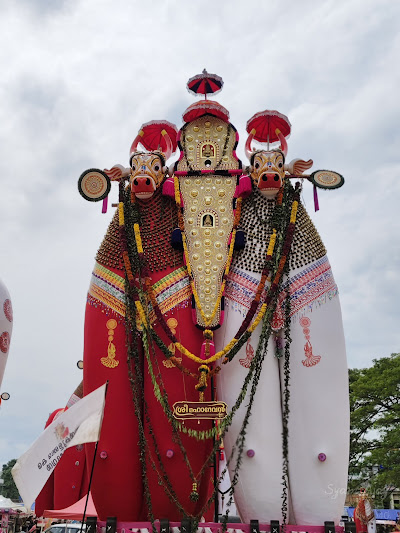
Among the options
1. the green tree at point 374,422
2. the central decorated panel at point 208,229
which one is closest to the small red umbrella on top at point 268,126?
the central decorated panel at point 208,229

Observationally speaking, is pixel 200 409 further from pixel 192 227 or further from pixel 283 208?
pixel 283 208

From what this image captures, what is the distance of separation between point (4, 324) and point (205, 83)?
5609mm

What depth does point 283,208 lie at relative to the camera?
9148mm

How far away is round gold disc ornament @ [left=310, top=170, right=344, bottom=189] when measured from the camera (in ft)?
31.6

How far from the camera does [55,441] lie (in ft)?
22.2

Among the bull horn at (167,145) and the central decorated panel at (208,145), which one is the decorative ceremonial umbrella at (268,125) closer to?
the central decorated panel at (208,145)

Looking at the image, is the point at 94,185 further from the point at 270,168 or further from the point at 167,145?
the point at 270,168

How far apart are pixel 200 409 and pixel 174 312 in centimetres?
155

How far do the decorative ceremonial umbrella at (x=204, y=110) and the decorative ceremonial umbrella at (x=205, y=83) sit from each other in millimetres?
357

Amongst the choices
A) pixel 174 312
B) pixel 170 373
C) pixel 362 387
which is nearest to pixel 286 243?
pixel 174 312

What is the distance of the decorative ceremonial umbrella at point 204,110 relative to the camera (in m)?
9.82

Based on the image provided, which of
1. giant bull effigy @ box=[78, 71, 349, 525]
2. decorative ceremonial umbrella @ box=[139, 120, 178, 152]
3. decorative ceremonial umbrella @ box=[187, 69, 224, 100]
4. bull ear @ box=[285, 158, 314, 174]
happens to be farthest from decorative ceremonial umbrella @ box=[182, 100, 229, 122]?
bull ear @ box=[285, 158, 314, 174]

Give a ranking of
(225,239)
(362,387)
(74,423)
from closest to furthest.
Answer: (74,423) → (225,239) → (362,387)

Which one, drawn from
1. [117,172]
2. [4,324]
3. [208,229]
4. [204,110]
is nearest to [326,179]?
[208,229]
